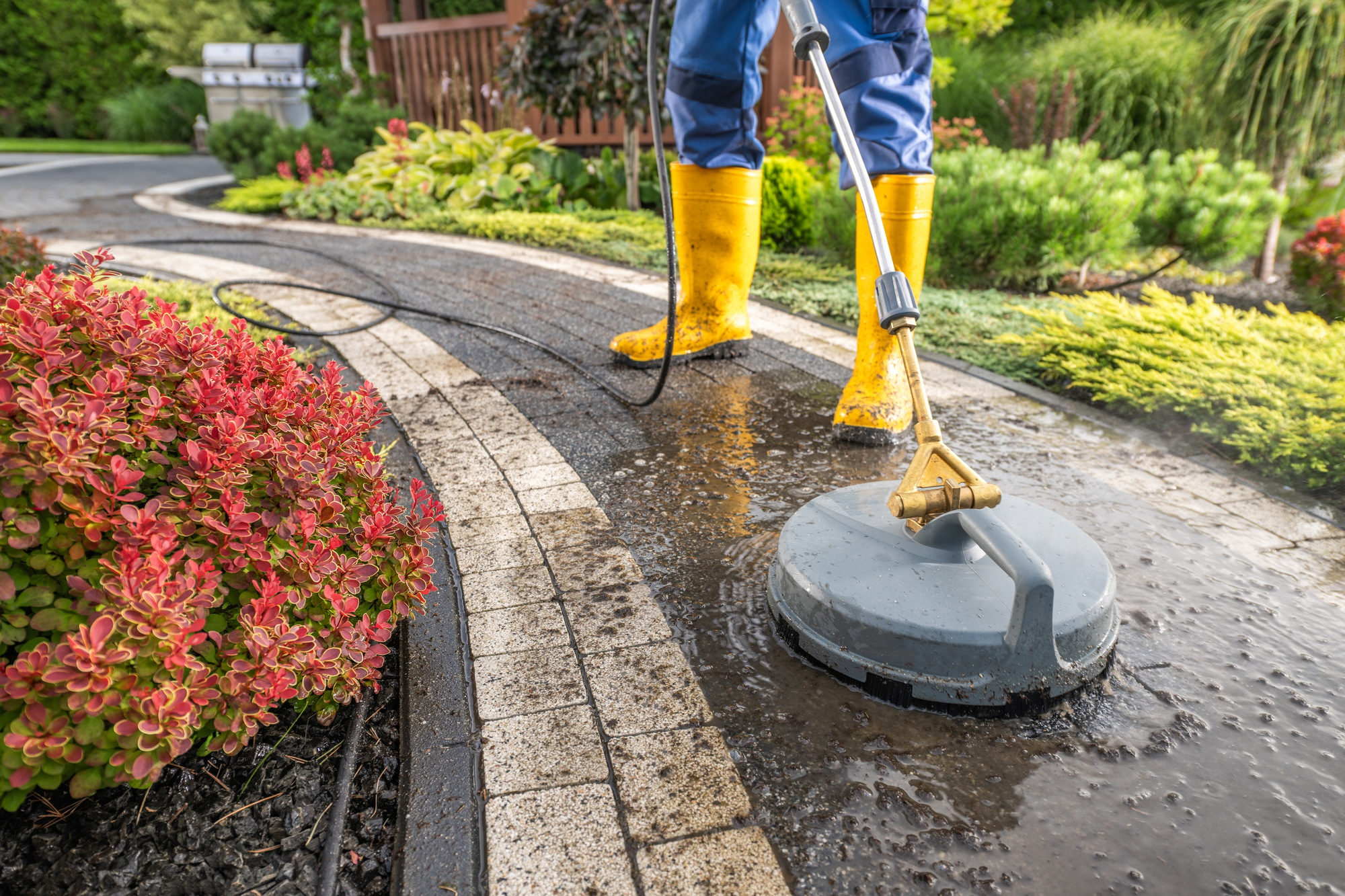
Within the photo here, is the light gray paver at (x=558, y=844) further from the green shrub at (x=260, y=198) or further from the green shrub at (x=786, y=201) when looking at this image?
the green shrub at (x=260, y=198)

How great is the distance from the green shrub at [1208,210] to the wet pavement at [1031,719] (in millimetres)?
2915

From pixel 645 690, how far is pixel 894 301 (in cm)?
84

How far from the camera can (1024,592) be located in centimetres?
119

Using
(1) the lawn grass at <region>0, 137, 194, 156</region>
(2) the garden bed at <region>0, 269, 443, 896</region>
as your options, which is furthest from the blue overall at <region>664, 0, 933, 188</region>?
(1) the lawn grass at <region>0, 137, 194, 156</region>

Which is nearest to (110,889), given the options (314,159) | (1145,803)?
(1145,803)

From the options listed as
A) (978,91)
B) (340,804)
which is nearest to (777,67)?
(978,91)

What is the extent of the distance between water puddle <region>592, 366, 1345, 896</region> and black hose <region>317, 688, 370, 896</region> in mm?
567

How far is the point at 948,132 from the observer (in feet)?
19.9

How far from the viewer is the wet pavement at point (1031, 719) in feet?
3.44

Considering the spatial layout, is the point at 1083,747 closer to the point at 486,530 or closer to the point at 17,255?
the point at 486,530

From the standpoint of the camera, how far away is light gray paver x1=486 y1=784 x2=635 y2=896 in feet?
3.33

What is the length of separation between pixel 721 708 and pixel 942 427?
150 cm

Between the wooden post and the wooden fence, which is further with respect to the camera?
the wooden fence

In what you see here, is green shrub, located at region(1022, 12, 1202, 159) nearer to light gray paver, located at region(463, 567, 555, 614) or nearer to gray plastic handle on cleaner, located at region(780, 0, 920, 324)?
Answer: gray plastic handle on cleaner, located at region(780, 0, 920, 324)
